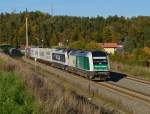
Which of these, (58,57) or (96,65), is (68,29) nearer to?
(58,57)

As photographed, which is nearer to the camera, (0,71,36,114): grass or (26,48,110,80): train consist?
(0,71,36,114): grass

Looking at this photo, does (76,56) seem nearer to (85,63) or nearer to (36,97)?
(85,63)

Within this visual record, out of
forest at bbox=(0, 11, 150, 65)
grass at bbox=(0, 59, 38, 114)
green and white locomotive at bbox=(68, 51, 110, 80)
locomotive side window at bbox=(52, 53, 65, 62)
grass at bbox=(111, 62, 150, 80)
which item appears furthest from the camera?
forest at bbox=(0, 11, 150, 65)

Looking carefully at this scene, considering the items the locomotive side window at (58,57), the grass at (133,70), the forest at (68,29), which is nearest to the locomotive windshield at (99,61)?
the grass at (133,70)

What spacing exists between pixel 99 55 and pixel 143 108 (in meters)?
15.6

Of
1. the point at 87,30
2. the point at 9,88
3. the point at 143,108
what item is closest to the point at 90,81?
the point at 143,108

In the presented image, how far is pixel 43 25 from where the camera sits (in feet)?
490

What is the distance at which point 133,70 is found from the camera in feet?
149

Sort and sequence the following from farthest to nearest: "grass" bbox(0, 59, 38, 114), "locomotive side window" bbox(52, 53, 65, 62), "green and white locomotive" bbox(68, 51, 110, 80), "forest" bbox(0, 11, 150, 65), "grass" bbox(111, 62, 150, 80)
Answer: "forest" bbox(0, 11, 150, 65) < "locomotive side window" bbox(52, 53, 65, 62) < "grass" bbox(111, 62, 150, 80) < "green and white locomotive" bbox(68, 51, 110, 80) < "grass" bbox(0, 59, 38, 114)

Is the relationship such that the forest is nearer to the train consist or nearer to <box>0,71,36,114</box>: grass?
the train consist

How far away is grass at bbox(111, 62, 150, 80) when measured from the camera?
42047 millimetres

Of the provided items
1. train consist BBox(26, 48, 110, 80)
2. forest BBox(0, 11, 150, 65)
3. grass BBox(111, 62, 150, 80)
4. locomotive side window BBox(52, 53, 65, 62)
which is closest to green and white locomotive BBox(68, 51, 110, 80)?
train consist BBox(26, 48, 110, 80)

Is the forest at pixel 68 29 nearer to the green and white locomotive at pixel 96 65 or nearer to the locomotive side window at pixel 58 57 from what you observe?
the locomotive side window at pixel 58 57

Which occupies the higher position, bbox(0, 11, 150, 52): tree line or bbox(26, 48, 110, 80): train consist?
bbox(0, 11, 150, 52): tree line
